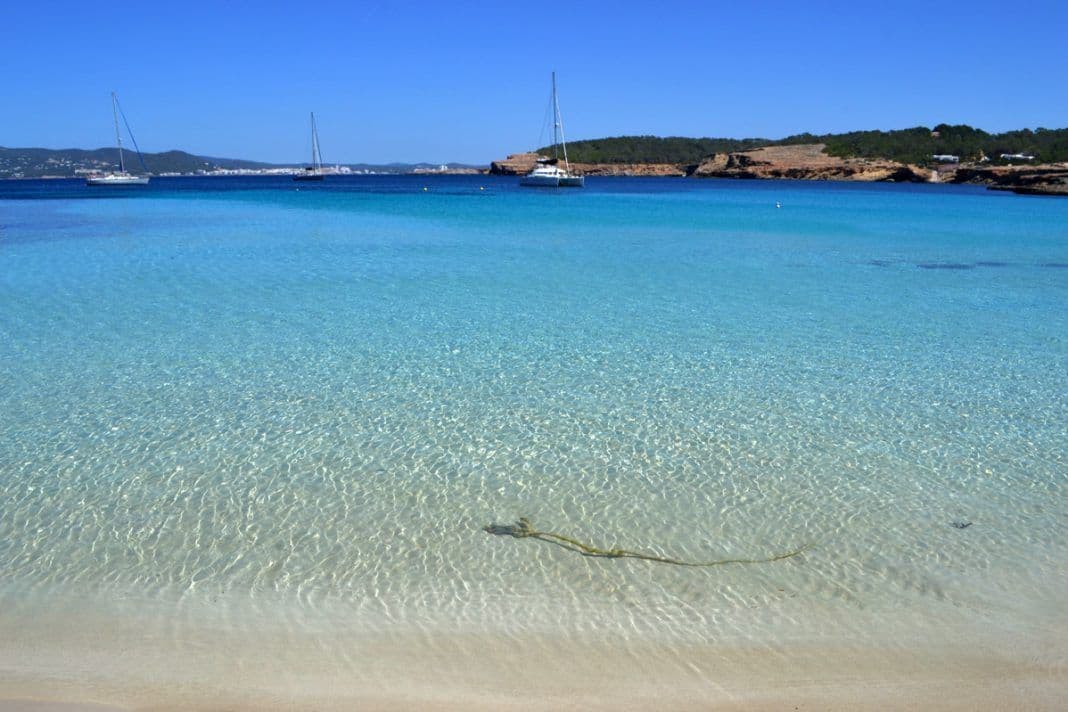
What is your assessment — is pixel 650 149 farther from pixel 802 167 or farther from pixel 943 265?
pixel 943 265

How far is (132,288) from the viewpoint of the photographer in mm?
13711

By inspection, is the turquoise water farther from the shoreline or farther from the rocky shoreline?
the rocky shoreline

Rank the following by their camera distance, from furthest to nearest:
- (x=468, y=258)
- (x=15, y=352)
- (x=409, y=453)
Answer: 1. (x=468, y=258)
2. (x=15, y=352)
3. (x=409, y=453)

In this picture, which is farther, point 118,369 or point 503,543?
point 118,369

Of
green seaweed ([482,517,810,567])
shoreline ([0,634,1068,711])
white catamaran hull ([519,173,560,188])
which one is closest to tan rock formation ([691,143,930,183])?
white catamaran hull ([519,173,560,188])

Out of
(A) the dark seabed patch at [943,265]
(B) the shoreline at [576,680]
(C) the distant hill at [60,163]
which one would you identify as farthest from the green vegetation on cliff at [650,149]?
(B) the shoreline at [576,680]

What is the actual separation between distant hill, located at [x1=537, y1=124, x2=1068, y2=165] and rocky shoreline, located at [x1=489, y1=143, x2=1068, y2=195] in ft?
19.8

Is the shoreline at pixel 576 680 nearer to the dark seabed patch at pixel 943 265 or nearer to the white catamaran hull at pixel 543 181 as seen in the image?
the dark seabed patch at pixel 943 265

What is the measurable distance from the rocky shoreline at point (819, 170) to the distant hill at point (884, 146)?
604 centimetres

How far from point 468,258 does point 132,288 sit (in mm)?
7363

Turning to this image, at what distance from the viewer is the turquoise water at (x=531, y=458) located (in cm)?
439

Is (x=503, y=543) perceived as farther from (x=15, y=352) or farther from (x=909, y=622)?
(x=15, y=352)

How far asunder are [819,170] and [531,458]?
120050 millimetres

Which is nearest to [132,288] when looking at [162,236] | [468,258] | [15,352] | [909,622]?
[15,352]
